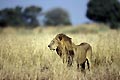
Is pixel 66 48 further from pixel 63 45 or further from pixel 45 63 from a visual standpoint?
pixel 45 63

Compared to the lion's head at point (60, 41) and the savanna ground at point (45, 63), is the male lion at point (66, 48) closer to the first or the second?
the lion's head at point (60, 41)

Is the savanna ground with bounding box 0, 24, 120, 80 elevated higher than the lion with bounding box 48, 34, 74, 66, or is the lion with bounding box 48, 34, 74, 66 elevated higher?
the lion with bounding box 48, 34, 74, 66

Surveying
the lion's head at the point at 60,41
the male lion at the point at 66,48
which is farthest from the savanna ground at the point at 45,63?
the lion's head at the point at 60,41

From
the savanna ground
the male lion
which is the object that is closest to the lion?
the male lion

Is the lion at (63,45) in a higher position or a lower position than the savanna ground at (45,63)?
higher

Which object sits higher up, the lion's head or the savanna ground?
the lion's head

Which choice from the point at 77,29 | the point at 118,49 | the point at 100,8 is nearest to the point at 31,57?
the point at 118,49

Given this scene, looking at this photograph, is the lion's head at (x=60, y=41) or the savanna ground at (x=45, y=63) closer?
the savanna ground at (x=45, y=63)

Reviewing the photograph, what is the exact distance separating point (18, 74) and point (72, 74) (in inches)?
43.1

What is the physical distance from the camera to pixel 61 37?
791 cm

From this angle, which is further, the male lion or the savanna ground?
the male lion

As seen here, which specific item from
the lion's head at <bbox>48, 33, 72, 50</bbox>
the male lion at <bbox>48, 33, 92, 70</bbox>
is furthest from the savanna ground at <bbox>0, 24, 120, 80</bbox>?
→ the lion's head at <bbox>48, 33, 72, 50</bbox>

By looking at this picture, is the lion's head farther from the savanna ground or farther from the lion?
the savanna ground

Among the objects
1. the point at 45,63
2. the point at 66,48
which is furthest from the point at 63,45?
the point at 45,63
